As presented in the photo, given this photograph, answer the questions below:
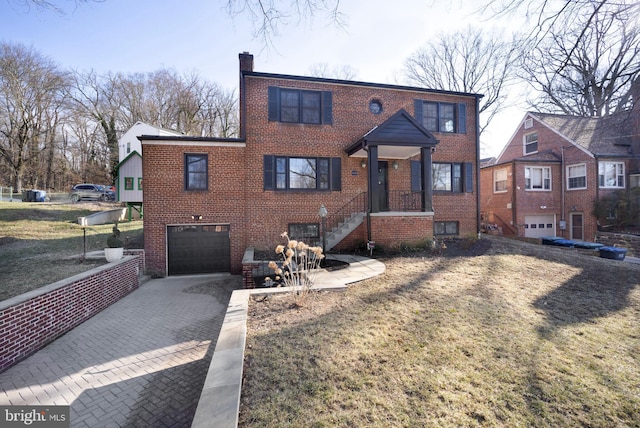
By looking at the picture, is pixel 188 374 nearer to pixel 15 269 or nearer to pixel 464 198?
pixel 15 269

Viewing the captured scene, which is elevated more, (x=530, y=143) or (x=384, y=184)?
(x=530, y=143)

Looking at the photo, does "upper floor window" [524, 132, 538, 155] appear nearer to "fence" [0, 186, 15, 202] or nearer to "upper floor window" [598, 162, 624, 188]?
"upper floor window" [598, 162, 624, 188]

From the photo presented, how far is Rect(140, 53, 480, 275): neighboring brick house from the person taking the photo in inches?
381

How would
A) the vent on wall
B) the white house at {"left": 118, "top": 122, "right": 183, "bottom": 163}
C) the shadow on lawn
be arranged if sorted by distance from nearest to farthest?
the shadow on lawn < the vent on wall < the white house at {"left": 118, "top": 122, "right": 183, "bottom": 163}

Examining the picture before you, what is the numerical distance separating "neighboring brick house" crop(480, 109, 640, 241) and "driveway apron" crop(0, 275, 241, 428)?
17.9 m

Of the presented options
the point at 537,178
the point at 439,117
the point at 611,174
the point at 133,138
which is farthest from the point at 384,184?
the point at 133,138

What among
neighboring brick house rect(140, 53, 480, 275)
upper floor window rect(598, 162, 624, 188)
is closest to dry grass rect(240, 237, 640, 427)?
neighboring brick house rect(140, 53, 480, 275)

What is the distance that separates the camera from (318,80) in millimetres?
10727

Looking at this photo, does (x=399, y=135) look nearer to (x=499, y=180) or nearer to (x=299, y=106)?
(x=299, y=106)

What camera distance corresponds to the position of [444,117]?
40.1 feet

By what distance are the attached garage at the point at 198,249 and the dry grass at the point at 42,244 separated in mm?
2140

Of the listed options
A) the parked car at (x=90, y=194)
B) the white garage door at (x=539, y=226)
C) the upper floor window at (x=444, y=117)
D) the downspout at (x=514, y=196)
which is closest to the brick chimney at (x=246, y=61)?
the upper floor window at (x=444, y=117)

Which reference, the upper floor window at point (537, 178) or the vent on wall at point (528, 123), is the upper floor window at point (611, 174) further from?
the vent on wall at point (528, 123)

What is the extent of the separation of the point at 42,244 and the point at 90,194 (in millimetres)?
17160
